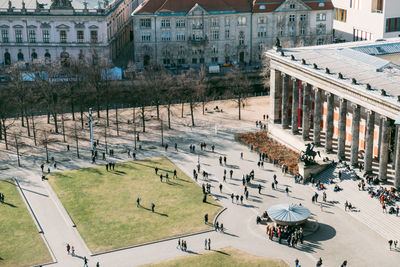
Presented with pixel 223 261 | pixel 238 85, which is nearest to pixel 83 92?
pixel 238 85

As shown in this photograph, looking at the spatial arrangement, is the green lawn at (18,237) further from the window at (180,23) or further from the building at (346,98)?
the window at (180,23)

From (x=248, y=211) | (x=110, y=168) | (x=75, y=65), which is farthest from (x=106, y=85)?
(x=248, y=211)

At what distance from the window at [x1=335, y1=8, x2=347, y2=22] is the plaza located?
207 feet

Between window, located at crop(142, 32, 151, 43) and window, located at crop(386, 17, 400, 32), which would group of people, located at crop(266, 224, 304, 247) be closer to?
window, located at crop(142, 32, 151, 43)

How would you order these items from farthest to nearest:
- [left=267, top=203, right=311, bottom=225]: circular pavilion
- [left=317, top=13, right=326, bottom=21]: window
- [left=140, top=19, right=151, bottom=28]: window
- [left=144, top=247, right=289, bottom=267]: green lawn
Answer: [left=317, top=13, right=326, bottom=21]: window → [left=140, top=19, right=151, bottom=28]: window → [left=267, top=203, right=311, bottom=225]: circular pavilion → [left=144, top=247, right=289, bottom=267]: green lawn

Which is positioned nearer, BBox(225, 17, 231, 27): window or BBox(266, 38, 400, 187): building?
BBox(266, 38, 400, 187): building

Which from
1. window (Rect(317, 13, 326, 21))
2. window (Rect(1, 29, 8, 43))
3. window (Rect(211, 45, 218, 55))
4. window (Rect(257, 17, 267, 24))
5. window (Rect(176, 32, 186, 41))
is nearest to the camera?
window (Rect(1, 29, 8, 43))

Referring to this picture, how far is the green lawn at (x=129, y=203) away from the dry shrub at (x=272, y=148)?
16.4 metres

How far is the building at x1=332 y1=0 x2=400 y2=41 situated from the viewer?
166m

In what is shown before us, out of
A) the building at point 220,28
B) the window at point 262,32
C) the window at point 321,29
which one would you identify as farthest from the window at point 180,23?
the window at point 321,29

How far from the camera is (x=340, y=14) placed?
182 meters

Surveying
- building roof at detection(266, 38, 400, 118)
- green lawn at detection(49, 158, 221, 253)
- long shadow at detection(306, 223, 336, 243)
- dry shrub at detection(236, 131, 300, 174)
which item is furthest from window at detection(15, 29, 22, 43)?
long shadow at detection(306, 223, 336, 243)

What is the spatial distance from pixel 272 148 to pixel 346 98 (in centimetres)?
2028

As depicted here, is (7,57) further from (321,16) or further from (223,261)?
(223,261)
